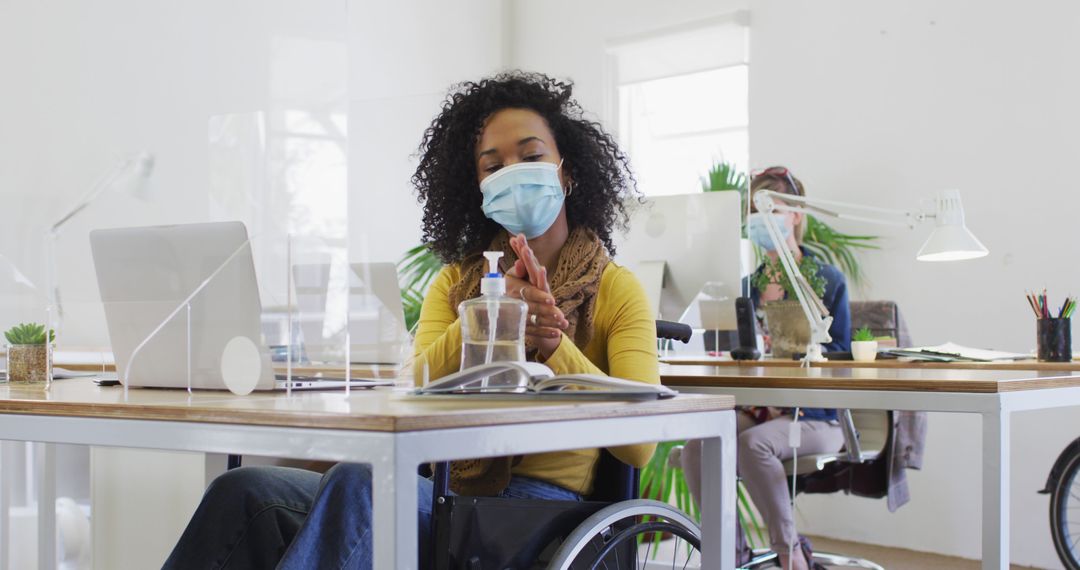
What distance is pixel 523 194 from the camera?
65.8 inches

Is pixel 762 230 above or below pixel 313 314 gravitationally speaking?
above

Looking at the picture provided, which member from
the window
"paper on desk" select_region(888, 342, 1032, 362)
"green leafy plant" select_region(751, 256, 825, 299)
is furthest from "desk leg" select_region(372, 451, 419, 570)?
the window

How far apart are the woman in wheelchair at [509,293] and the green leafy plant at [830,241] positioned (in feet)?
7.96

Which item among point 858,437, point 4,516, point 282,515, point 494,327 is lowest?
point 4,516

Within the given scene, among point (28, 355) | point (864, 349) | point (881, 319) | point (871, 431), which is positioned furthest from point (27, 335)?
point (881, 319)

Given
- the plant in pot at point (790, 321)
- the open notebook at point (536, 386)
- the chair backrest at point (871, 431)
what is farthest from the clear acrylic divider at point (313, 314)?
the chair backrest at point (871, 431)

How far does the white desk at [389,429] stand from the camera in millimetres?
899

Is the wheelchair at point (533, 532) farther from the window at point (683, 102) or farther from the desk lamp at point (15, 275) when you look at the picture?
the window at point (683, 102)

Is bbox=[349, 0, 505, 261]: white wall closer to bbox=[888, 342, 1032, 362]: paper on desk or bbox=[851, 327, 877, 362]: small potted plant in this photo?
bbox=[851, 327, 877, 362]: small potted plant

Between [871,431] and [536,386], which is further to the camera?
[871,431]

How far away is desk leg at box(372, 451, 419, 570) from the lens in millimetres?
889

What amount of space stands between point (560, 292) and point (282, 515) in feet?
1.68

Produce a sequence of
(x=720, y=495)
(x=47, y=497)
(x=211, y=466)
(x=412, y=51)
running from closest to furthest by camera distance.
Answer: (x=720, y=495)
(x=211, y=466)
(x=47, y=497)
(x=412, y=51)

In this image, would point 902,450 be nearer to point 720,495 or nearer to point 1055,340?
point 1055,340
